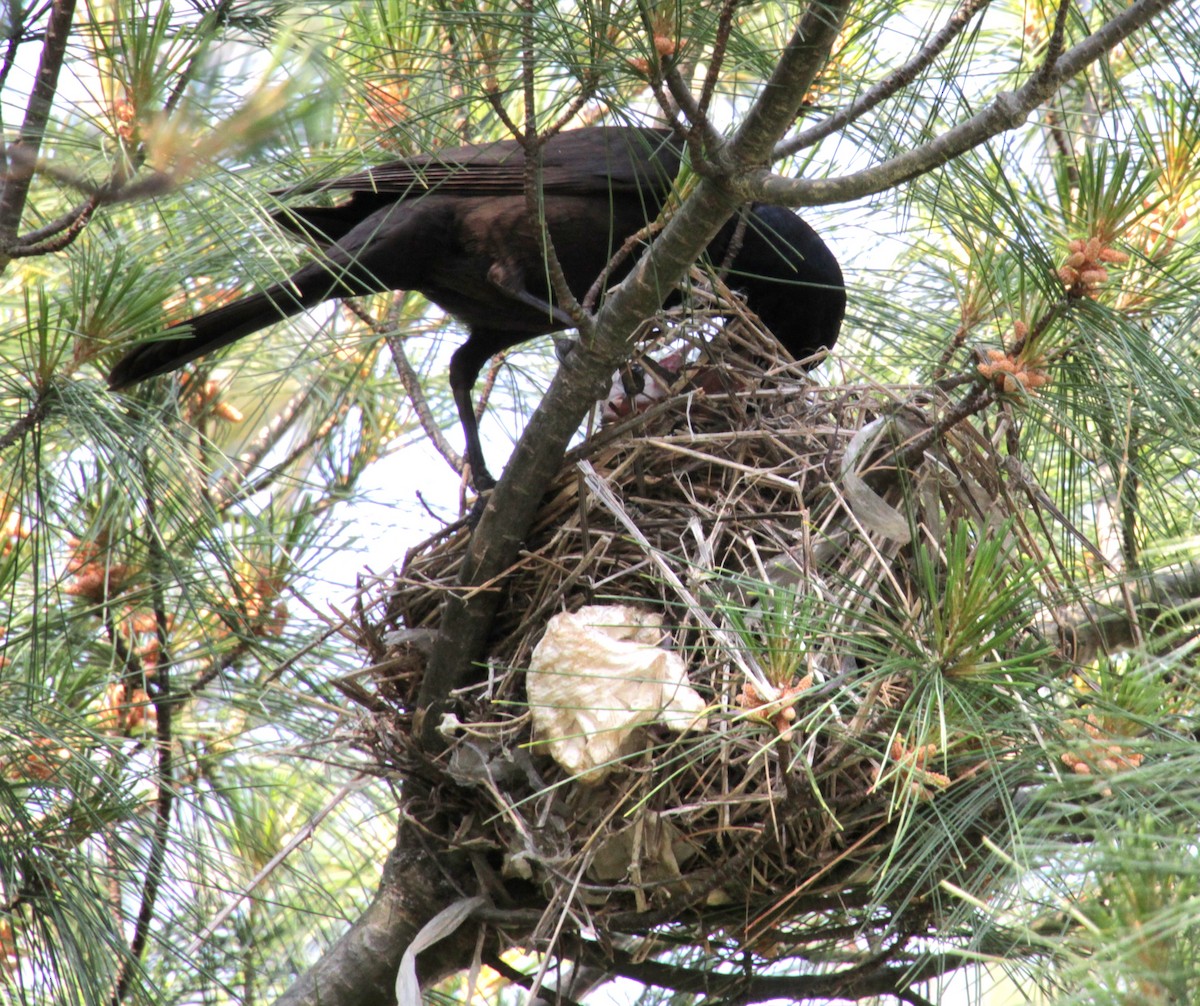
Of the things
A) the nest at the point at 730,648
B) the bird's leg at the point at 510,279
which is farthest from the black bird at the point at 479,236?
the nest at the point at 730,648

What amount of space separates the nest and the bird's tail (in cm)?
61

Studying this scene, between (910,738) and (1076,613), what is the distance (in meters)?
1.14

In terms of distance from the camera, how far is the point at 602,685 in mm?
2197

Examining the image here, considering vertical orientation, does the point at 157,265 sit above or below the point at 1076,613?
above

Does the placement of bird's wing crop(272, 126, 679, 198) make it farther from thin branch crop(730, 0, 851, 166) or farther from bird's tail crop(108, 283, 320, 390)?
thin branch crop(730, 0, 851, 166)

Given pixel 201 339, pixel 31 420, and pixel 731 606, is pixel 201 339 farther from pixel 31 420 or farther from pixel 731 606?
pixel 731 606

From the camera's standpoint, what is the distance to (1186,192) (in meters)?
2.43

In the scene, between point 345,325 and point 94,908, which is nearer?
point 94,908

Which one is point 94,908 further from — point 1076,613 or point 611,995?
point 1076,613

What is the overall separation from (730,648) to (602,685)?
42 cm

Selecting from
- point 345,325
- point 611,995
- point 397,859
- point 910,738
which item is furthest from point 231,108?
point 345,325

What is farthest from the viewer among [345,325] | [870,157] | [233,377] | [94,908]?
[345,325]

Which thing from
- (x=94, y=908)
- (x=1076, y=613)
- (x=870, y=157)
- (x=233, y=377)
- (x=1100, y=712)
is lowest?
(x=1076, y=613)

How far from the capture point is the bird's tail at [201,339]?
2.75m
